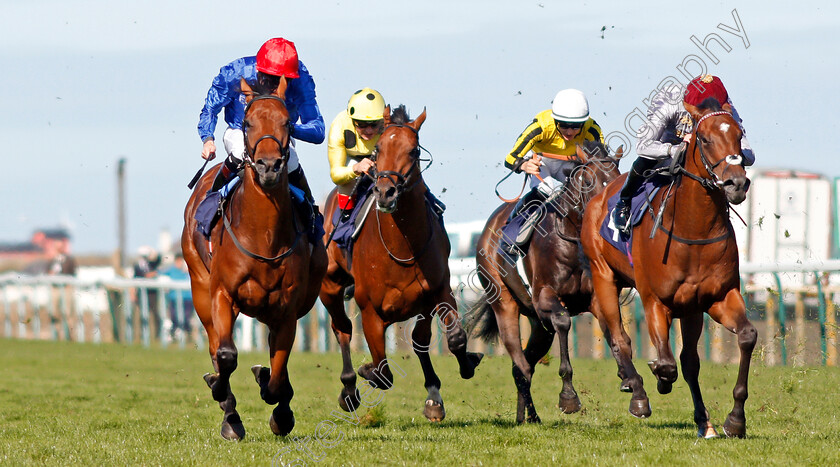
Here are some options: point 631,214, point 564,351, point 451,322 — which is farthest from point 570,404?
point 631,214

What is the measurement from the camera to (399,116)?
26.4 feet

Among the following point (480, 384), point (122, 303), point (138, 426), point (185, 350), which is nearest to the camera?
point (138, 426)

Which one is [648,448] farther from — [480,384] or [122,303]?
[122,303]

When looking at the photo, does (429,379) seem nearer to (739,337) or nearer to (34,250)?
(739,337)

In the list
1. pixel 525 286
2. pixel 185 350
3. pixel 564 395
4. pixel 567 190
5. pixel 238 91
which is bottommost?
pixel 185 350

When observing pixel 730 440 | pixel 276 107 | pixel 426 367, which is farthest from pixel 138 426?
pixel 730 440

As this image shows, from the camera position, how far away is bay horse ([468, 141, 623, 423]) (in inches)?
342

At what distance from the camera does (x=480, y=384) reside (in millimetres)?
12367

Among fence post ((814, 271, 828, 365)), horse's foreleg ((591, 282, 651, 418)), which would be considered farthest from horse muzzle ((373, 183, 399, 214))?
fence post ((814, 271, 828, 365))

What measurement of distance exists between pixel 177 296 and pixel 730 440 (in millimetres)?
14622

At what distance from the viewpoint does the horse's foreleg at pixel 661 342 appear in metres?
7.09

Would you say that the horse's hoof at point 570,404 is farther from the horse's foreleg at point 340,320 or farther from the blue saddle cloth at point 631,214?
the horse's foreleg at point 340,320

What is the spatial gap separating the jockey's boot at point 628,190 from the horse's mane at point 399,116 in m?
1.61

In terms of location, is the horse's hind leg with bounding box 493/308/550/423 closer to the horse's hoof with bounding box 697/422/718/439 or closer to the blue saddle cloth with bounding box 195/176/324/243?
the horse's hoof with bounding box 697/422/718/439
